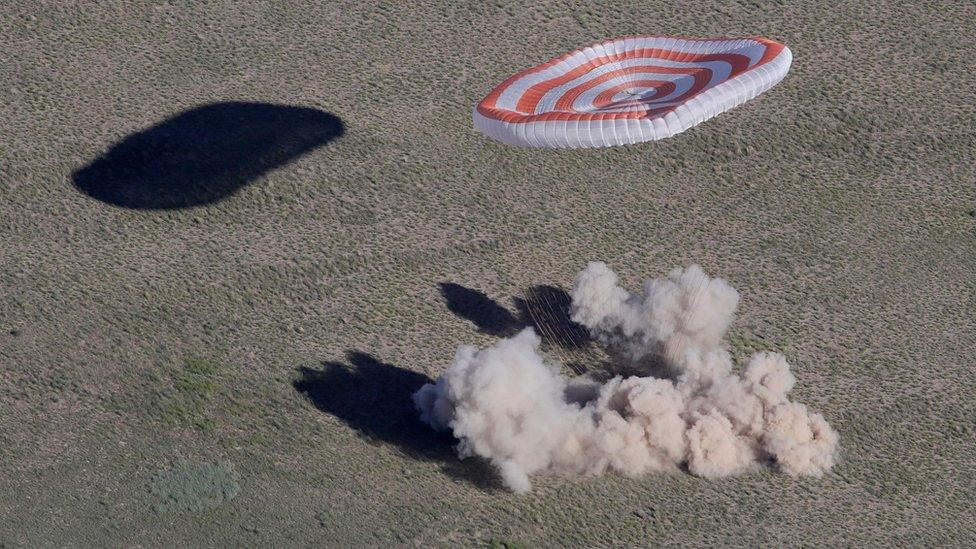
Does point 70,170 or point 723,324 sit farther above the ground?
point 70,170

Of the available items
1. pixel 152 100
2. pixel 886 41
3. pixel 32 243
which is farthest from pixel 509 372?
pixel 886 41

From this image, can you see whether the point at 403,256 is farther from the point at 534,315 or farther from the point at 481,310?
the point at 534,315

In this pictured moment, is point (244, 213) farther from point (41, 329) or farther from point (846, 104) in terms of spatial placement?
point (846, 104)

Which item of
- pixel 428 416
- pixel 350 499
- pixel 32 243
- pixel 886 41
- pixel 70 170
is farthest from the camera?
pixel 886 41

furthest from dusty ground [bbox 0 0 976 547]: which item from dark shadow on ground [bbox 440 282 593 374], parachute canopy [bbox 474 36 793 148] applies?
parachute canopy [bbox 474 36 793 148]

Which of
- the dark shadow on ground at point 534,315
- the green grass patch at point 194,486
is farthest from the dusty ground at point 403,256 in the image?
the dark shadow on ground at point 534,315

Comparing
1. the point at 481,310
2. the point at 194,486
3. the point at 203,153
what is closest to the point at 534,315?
the point at 481,310

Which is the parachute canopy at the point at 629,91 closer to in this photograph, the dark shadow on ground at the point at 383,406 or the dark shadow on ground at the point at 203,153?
the dark shadow on ground at the point at 383,406

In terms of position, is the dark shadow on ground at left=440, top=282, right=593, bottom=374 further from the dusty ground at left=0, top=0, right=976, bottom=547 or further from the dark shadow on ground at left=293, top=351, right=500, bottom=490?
the dark shadow on ground at left=293, top=351, right=500, bottom=490

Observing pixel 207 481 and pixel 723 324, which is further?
pixel 723 324
